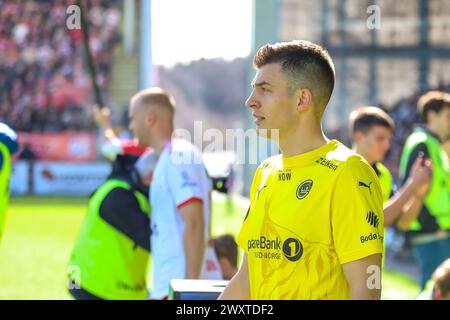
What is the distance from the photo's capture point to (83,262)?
5508 millimetres

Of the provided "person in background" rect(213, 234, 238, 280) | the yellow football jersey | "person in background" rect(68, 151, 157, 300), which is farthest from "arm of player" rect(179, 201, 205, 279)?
the yellow football jersey

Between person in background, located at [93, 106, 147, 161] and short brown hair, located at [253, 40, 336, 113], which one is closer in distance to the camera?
short brown hair, located at [253, 40, 336, 113]

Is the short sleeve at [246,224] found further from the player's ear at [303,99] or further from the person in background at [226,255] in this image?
the person in background at [226,255]

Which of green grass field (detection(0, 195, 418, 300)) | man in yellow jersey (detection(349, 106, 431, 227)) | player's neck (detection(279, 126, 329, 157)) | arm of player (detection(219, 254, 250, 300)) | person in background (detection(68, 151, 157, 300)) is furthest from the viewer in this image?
green grass field (detection(0, 195, 418, 300))

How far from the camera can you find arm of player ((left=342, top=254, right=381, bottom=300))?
2969 millimetres

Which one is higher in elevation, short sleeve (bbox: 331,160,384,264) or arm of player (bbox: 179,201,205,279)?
short sleeve (bbox: 331,160,384,264)

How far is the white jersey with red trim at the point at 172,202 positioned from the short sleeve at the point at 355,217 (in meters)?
2.36

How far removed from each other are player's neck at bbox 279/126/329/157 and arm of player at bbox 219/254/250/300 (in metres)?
0.47

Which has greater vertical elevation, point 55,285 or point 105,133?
point 105,133

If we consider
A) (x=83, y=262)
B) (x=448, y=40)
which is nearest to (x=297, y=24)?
(x=448, y=40)

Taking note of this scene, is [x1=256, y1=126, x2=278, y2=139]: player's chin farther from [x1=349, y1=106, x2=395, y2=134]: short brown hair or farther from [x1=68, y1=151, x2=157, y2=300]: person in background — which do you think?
[x1=349, y1=106, x2=395, y2=134]: short brown hair

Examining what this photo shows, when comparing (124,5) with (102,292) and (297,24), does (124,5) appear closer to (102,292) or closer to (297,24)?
(297,24)

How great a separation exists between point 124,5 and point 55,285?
2226 cm

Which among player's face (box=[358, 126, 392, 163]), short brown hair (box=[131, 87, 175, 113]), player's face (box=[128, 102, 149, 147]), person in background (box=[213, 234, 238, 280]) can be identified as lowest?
person in background (box=[213, 234, 238, 280])
